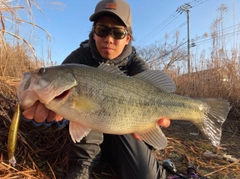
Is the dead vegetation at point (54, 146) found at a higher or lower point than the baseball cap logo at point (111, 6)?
lower

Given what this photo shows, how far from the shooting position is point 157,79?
1.78 meters

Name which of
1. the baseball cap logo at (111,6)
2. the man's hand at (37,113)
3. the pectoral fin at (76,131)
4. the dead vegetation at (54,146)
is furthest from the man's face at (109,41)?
the pectoral fin at (76,131)

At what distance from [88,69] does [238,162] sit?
2285mm

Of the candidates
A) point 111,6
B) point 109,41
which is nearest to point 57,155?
point 109,41

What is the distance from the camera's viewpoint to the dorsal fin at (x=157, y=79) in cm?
176

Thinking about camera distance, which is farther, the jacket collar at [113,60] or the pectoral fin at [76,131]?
the jacket collar at [113,60]

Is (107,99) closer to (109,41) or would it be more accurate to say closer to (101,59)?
(109,41)

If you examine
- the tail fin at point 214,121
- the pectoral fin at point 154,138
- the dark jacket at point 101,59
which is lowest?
the pectoral fin at point 154,138

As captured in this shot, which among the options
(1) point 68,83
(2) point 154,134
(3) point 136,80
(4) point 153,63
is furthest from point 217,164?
(4) point 153,63

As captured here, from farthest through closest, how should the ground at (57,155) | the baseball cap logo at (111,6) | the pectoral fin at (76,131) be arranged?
the baseball cap logo at (111,6) < the ground at (57,155) < the pectoral fin at (76,131)

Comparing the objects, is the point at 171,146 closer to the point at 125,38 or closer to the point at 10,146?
the point at 125,38

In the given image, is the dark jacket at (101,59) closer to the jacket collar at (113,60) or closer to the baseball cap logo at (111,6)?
the jacket collar at (113,60)

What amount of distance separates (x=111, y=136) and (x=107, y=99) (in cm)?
102

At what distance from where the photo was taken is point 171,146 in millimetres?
3043
